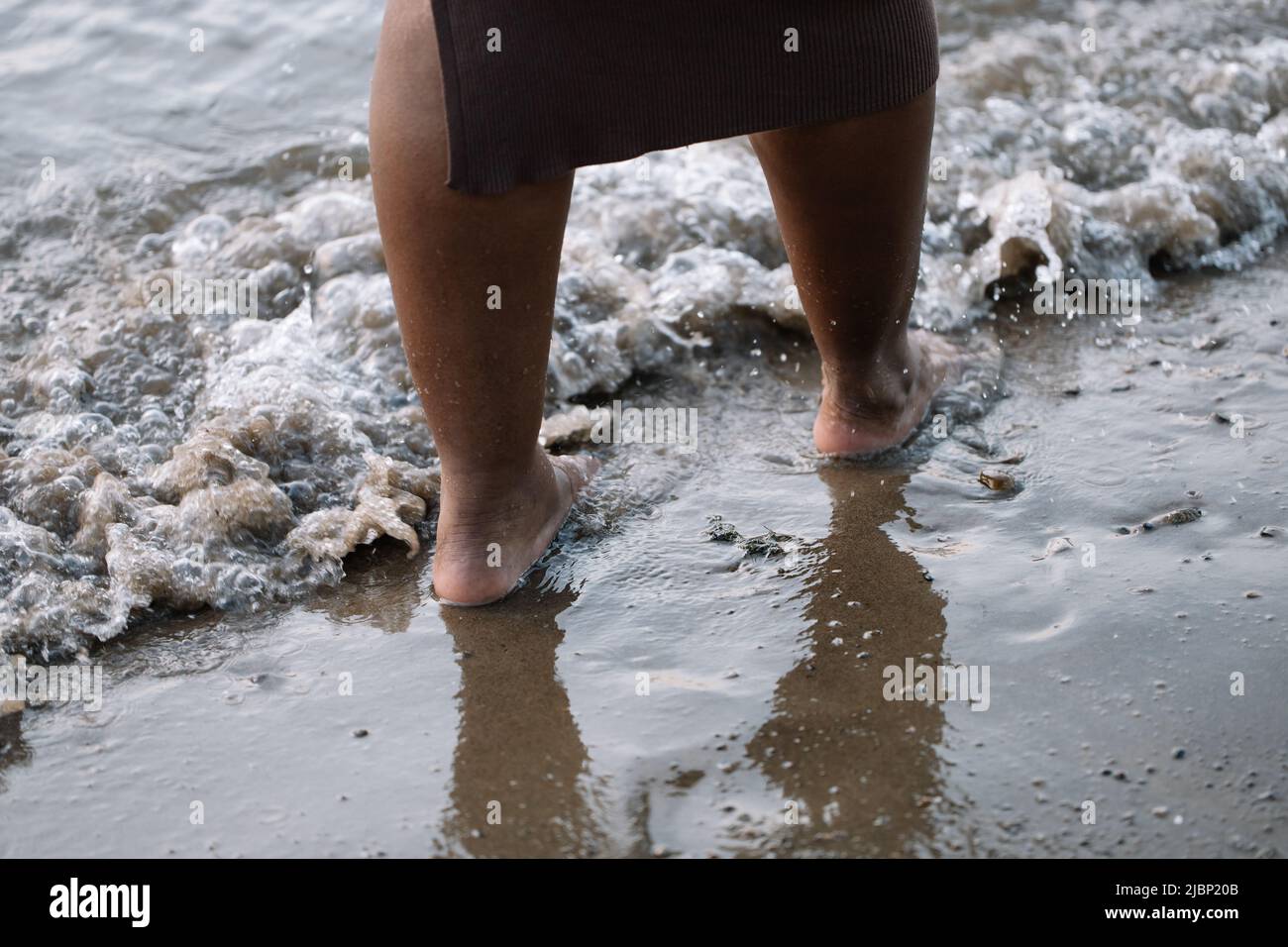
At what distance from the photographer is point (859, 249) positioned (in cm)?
203

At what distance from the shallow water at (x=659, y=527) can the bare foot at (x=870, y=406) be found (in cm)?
6

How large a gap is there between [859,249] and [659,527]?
552mm

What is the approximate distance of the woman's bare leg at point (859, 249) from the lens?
1921 millimetres

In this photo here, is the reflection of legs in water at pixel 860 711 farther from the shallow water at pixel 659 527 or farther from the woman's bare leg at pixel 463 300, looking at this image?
the woman's bare leg at pixel 463 300

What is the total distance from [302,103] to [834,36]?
8.42ft

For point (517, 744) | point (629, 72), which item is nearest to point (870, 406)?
point (629, 72)

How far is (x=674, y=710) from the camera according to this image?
1.61 meters

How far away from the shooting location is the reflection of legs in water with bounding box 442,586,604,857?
1.42 metres

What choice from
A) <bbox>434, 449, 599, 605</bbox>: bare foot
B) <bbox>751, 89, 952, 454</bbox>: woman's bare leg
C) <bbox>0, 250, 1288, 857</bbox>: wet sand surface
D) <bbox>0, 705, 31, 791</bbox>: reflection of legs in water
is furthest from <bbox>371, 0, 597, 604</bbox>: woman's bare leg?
<bbox>0, 705, 31, 791</bbox>: reflection of legs in water

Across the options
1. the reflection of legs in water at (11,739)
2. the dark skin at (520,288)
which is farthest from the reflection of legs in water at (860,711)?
the reflection of legs in water at (11,739)

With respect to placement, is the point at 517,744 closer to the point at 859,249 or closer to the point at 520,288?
the point at 520,288

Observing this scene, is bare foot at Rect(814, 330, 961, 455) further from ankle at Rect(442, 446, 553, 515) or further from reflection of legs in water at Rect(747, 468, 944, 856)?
ankle at Rect(442, 446, 553, 515)
